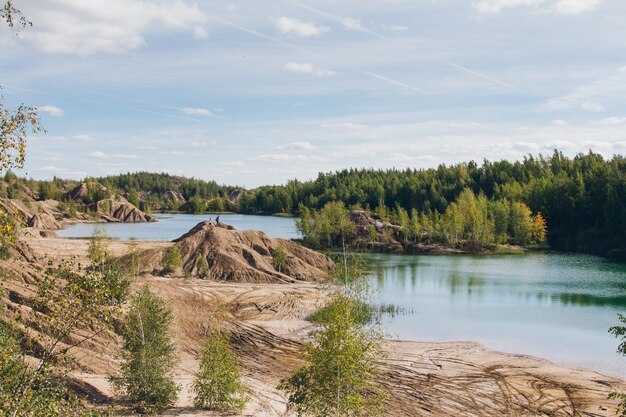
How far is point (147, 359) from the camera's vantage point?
25594mm

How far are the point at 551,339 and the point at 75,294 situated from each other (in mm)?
36589

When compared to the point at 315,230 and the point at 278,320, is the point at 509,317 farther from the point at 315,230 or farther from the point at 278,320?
the point at 315,230

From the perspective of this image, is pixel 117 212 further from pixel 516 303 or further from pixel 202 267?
pixel 516 303

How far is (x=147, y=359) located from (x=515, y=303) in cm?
3875

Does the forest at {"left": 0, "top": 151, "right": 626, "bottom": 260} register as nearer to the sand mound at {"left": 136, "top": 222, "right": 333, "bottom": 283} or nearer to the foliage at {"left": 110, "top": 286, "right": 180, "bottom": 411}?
the sand mound at {"left": 136, "top": 222, "right": 333, "bottom": 283}

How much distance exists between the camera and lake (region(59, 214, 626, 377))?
1549 inches

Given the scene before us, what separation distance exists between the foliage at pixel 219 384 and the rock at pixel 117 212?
172263 millimetres

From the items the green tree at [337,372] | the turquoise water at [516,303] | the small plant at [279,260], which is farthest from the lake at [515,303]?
the green tree at [337,372]

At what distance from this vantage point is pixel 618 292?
6006 centimetres

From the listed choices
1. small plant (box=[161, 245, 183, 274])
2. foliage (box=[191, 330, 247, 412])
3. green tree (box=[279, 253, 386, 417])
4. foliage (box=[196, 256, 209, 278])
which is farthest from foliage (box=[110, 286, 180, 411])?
small plant (box=[161, 245, 183, 274])

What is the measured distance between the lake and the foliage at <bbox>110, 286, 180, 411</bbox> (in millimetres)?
19873

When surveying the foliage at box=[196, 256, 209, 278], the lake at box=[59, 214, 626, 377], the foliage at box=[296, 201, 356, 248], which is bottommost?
the lake at box=[59, 214, 626, 377]

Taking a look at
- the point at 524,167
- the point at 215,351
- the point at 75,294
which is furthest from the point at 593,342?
the point at 524,167

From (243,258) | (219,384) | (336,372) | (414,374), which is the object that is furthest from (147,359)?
(243,258)
